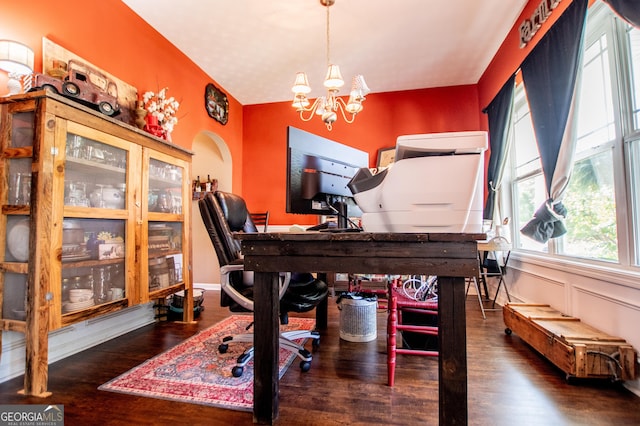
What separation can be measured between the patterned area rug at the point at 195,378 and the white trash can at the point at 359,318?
1.72ft

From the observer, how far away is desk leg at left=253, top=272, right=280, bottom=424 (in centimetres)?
112

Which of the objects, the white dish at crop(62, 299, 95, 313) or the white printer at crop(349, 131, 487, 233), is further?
the white dish at crop(62, 299, 95, 313)

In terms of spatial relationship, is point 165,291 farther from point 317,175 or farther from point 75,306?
point 317,175

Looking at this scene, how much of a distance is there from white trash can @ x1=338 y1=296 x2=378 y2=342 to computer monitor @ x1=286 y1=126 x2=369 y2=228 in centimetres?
83

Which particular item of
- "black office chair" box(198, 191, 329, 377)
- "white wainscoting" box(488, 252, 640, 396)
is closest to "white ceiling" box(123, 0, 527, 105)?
"black office chair" box(198, 191, 329, 377)

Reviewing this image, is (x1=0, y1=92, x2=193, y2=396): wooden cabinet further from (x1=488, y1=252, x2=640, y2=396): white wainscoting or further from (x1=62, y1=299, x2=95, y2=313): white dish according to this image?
(x1=488, y1=252, x2=640, y2=396): white wainscoting

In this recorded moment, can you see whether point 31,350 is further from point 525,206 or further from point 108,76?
point 525,206

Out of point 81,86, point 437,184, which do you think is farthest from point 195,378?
point 81,86

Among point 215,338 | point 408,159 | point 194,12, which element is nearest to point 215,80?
point 194,12

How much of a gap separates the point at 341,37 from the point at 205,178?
2.76 metres

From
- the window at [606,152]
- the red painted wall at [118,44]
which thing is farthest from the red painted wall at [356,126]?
the window at [606,152]

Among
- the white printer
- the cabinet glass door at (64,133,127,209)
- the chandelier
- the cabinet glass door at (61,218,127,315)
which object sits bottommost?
the cabinet glass door at (61,218,127,315)

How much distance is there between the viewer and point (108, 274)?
75.6 inches

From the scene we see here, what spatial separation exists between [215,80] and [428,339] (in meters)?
3.93
